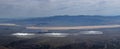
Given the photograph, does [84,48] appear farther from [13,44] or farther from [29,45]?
[13,44]

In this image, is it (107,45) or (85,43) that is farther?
(85,43)

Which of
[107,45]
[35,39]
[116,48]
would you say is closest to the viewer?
[116,48]

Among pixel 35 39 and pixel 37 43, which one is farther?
pixel 35 39

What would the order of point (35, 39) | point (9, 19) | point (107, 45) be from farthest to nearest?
1. point (9, 19)
2. point (35, 39)
3. point (107, 45)

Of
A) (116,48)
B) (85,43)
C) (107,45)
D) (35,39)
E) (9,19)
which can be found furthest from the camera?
(9,19)

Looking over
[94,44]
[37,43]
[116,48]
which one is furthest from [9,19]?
[116,48]

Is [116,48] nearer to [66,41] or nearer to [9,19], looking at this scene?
[66,41]

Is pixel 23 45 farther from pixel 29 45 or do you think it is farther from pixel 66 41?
pixel 66 41

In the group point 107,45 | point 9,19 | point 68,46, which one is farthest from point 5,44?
point 9,19

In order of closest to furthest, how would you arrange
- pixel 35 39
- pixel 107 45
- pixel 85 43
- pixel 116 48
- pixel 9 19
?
1. pixel 116 48
2. pixel 107 45
3. pixel 85 43
4. pixel 35 39
5. pixel 9 19
